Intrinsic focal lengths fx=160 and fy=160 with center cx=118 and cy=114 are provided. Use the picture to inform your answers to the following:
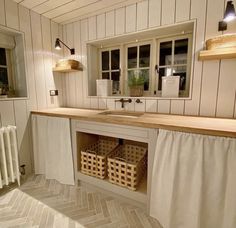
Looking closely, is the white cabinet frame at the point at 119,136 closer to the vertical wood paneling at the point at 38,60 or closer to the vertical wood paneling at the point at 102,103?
the vertical wood paneling at the point at 102,103

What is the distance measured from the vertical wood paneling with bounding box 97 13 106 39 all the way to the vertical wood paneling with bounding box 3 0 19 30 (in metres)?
0.94

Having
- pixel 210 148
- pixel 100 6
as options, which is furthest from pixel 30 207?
pixel 100 6

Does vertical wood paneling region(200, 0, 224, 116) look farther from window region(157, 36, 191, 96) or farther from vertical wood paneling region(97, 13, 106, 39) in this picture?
vertical wood paneling region(97, 13, 106, 39)

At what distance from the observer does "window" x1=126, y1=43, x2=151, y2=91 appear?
204cm

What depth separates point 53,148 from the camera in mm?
1901

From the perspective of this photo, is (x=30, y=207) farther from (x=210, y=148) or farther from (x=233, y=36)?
(x=233, y=36)

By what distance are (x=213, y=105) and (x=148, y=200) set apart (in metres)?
1.06

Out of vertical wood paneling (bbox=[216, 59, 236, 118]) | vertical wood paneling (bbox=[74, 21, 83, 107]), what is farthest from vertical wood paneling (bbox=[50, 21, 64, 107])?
vertical wood paneling (bbox=[216, 59, 236, 118])

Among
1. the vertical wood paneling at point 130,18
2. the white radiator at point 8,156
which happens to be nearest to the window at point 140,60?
the vertical wood paneling at point 130,18

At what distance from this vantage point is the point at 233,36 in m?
1.27

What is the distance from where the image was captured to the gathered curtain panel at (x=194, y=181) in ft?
3.27

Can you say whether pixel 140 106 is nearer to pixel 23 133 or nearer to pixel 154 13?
pixel 154 13

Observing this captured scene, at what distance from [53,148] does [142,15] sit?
1.82 meters

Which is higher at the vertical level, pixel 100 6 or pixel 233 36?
pixel 100 6
